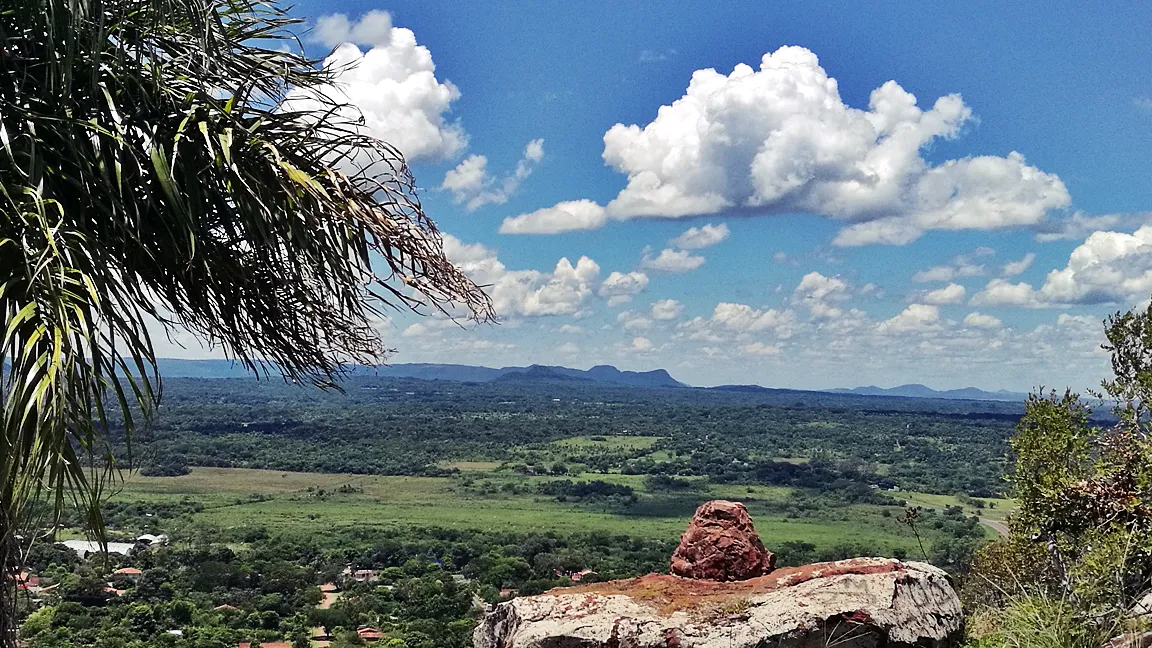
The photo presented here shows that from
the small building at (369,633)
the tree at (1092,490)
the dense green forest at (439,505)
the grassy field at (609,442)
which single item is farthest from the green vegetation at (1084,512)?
the grassy field at (609,442)

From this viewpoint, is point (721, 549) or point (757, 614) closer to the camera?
point (757, 614)

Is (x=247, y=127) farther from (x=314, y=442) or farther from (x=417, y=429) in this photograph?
(x=417, y=429)

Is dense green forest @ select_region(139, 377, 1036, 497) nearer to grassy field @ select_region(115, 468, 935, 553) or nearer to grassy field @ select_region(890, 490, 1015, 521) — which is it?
grassy field @ select_region(890, 490, 1015, 521)

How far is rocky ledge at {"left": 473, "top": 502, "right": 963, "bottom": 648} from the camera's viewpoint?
18.6ft

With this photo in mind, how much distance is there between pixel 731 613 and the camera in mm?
5848

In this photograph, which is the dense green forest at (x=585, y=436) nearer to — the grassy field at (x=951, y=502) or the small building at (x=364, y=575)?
the grassy field at (x=951, y=502)

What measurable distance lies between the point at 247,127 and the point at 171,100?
30 centimetres

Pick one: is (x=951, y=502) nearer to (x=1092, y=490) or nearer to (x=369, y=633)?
(x=369, y=633)

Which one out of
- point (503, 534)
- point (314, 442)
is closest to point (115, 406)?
point (503, 534)

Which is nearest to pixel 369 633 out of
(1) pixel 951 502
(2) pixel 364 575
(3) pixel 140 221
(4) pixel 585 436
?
(2) pixel 364 575

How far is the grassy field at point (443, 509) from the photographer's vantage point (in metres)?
55.3

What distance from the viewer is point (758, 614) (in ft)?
19.1

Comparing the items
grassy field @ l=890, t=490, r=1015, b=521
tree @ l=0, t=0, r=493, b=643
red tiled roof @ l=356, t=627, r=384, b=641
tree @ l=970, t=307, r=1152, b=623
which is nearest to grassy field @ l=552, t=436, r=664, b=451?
grassy field @ l=890, t=490, r=1015, b=521

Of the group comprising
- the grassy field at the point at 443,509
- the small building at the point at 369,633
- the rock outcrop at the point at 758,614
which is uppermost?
the rock outcrop at the point at 758,614
